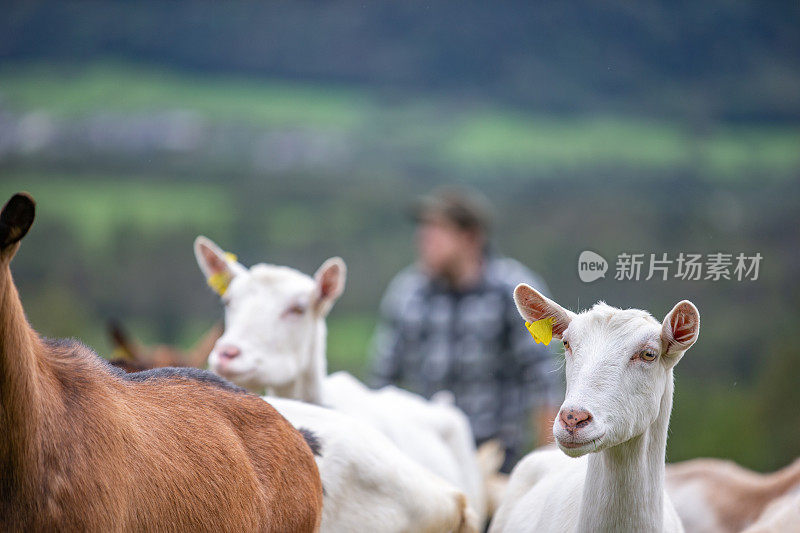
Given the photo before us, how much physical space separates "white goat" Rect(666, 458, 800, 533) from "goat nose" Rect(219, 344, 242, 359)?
10.2 ft

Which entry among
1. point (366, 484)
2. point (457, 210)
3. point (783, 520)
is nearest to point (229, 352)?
point (366, 484)

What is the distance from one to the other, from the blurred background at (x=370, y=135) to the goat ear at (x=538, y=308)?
15089 millimetres

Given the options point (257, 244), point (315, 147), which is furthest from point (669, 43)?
point (257, 244)

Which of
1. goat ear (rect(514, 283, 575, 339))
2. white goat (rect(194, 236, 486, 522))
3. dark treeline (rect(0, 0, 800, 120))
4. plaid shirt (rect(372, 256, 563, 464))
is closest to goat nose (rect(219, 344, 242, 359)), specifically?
white goat (rect(194, 236, 486, 522))

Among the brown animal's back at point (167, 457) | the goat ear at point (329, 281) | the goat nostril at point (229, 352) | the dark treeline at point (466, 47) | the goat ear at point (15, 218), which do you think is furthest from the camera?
the dark treeline at point (466, 47)

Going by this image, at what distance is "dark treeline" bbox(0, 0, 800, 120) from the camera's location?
24031 millimetres

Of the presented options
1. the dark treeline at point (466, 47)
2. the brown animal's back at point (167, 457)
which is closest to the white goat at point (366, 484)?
the brown animal's back at point (167, 457)

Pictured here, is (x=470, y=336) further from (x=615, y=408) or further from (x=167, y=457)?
(x=167, y=457)

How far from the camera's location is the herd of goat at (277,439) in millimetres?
2613

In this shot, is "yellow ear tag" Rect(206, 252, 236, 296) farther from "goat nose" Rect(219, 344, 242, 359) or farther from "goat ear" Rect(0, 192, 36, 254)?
"goat ear" Rect(0, 192, 36, 254)

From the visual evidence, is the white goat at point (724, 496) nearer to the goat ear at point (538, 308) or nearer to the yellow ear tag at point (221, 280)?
the goat ear at point (538, 308)

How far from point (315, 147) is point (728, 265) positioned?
23.1 m

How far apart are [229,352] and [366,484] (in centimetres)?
126

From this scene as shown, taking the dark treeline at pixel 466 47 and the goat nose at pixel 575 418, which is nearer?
the goat nose at pixel 575 418
